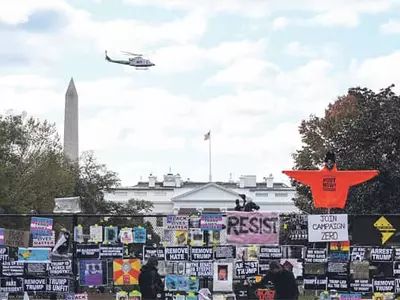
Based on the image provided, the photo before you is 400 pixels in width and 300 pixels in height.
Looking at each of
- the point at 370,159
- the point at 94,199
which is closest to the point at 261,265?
the point at 370,159

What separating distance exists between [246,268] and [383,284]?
2.56 meters

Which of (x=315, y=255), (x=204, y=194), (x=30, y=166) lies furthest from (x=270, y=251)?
(x=204, y=194)

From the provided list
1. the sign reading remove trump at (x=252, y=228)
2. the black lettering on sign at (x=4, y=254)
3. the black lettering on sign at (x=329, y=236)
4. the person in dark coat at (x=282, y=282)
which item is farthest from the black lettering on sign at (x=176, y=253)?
the black lettering on sign at (x=4, y=254)

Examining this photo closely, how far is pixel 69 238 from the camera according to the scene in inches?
578

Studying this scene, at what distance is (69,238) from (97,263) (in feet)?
2.68

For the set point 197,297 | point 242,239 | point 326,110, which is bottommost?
point 197,297

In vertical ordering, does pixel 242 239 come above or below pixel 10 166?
below

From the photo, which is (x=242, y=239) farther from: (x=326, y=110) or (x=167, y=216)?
(x=326, y=110)

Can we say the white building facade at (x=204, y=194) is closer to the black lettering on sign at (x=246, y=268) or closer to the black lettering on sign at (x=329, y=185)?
the black lettering on sign at (x=246, y=268)

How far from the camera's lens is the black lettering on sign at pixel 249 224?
46.8 feet

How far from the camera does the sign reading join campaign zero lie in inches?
553

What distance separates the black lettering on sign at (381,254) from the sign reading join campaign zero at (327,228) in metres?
0.65

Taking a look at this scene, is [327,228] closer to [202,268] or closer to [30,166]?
[202,268]

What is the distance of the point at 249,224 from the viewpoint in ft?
46.9
